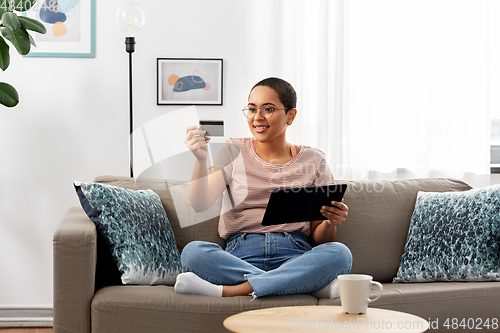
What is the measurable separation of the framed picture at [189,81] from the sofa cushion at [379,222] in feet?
2.93

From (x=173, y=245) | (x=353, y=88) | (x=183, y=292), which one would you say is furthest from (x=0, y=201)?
(x=353, y=88)

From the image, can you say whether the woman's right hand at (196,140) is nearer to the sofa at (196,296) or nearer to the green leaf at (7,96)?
the sofa at (196,296)

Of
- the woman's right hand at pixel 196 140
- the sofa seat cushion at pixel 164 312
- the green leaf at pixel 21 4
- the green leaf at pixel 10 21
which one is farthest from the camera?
the green leaf at pixel 21 4

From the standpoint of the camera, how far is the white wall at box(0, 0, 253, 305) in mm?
2475

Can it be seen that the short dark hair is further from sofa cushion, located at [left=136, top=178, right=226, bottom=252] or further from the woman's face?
sofa cushion, located at [left=136, top=178, right=226, bottom=252]

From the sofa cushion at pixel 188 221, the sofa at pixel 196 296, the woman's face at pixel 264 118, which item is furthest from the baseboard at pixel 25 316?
the woman's face at pixel 264 118

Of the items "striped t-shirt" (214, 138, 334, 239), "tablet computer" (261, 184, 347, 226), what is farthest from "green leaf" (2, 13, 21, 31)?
"tablet computer" (261, 184, 347, 226)

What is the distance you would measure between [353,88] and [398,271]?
3.33 ft

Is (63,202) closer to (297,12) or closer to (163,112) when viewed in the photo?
(163,112)

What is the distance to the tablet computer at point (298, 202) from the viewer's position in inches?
60.5

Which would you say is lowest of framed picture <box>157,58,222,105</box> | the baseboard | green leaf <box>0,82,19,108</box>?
the baseboard

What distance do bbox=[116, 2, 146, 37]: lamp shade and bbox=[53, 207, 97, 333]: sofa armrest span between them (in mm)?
1197

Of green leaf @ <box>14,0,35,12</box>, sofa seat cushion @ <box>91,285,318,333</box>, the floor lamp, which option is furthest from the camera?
the floor lamp

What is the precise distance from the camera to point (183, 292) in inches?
60.5
